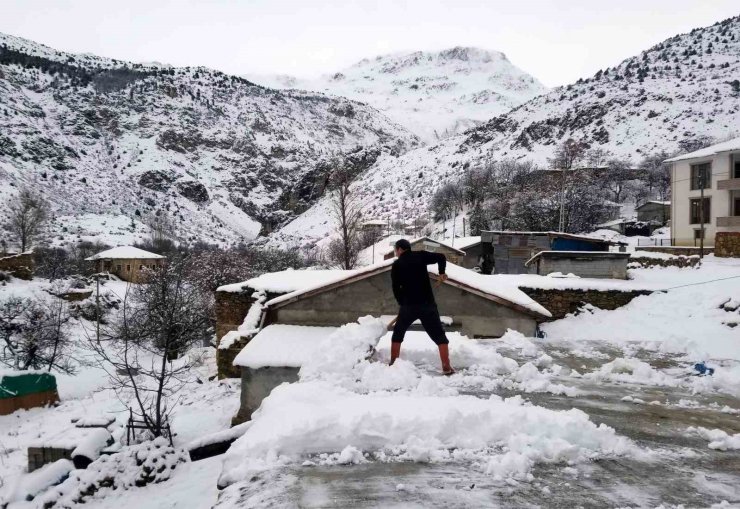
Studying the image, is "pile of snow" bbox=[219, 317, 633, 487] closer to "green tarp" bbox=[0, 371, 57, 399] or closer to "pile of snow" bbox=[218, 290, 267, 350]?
"pile of snow" bbox=[218, 290, 267, 350]

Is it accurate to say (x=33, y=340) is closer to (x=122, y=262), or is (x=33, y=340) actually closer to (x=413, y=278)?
(x=413, y=278)

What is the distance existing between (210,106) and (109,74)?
2905 centimetres

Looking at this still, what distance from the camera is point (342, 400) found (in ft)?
15.4

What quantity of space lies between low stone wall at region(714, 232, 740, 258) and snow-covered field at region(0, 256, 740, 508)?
70.4ft

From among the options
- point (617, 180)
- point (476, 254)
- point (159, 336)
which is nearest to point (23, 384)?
point (159, 336)

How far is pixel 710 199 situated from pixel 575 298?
76.9 feet

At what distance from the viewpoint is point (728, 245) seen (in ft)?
83.4

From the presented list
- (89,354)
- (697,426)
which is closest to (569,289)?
(697,426)

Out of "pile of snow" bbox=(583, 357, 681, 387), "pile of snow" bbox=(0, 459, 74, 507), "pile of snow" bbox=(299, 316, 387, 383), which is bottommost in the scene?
"pile of snow" bbox=(0, 459, 74, 507)

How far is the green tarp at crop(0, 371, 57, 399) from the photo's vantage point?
1897cm

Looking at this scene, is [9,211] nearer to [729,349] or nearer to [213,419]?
[213,419]

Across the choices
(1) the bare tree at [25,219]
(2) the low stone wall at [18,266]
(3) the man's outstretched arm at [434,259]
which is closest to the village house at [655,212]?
(3) the man's outstretched arm at [434,259]

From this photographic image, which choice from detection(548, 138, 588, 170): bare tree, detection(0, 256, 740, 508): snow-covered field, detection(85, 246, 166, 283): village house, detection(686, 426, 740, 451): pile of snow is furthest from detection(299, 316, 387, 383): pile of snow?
detection(548, 138, 588, 170): bare tree

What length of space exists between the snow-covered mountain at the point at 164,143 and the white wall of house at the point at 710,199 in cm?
3616
